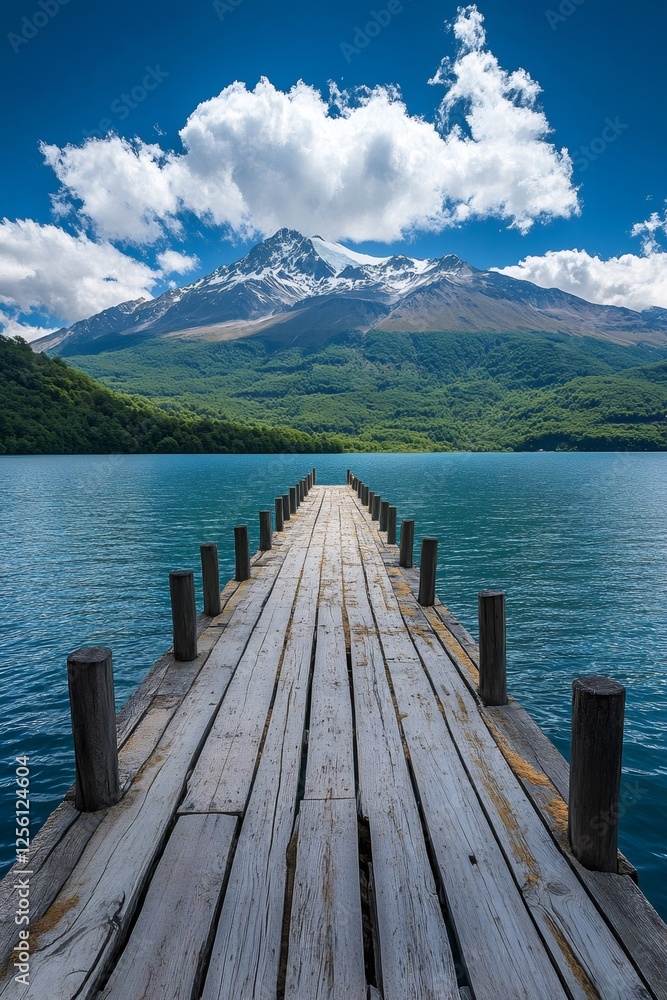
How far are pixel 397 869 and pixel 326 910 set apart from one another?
0.47 meters

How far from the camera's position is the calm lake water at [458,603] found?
251 inches

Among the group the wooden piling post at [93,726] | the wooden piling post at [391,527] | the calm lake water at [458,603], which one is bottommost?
the calm lake water at [458,603]

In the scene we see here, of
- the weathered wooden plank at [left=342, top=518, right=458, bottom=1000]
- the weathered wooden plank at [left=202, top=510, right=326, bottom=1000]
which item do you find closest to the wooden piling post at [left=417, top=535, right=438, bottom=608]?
the weathered wooden plank at [left=342, top=518, right=458, bottom=1000]

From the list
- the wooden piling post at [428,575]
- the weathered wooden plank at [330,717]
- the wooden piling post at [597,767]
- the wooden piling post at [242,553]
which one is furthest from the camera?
the wooden piling post at [242,553]

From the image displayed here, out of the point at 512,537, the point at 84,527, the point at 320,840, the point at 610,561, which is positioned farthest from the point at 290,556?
the point at 84,527

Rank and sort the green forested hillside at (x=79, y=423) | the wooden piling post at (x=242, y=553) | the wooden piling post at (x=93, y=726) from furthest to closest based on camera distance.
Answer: the green forested hillside at (x=79, y=423) → the wooden piling post at (x=242, y=553) → the wooden piling post at (x=93, y=726)

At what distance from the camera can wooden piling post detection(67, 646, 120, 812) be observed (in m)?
3.16

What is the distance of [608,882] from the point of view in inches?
107

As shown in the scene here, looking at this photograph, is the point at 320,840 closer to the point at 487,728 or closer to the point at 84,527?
the point at 487,728

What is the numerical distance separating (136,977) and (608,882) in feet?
7.50

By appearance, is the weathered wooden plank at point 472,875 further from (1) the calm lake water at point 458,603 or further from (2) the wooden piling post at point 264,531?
(2) the wooden piling post at point 264,531

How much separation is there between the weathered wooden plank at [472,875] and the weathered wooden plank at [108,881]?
1552mm

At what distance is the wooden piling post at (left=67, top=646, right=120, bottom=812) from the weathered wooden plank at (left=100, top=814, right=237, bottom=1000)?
554mm

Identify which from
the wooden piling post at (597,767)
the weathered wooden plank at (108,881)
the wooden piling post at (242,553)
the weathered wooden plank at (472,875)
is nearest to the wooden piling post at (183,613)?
the weathered wooden plank at (108,881)
